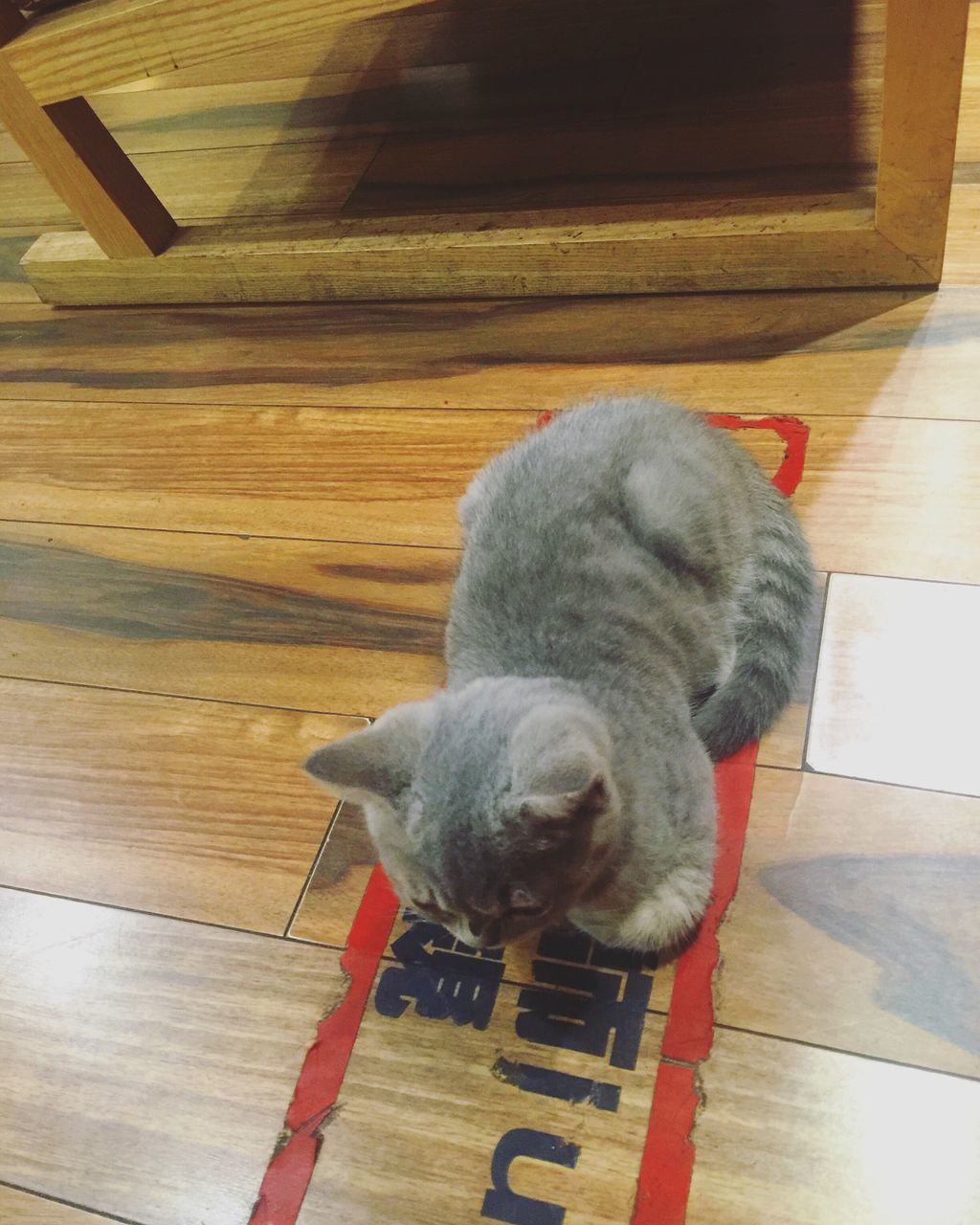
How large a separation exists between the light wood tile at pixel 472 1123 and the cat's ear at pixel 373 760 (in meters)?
0.33

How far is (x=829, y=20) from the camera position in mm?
2055

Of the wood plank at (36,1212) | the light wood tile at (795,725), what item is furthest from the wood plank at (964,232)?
the wood plank at (36,1212)

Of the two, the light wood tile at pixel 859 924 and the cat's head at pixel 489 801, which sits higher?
the cat's head at pixel 489 801

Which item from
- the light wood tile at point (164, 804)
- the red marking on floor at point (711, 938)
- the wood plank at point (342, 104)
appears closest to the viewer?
the red marking on floor at point (711, 938)

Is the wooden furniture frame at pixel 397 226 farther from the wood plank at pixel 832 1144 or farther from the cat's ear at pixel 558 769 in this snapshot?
the wood plank at pixel 832 1144

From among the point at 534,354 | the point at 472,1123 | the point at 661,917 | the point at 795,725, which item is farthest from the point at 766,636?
the point at 534,354

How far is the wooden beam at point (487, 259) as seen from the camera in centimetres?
161

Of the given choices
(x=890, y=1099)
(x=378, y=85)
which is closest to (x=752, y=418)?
(x=890, y=1099)

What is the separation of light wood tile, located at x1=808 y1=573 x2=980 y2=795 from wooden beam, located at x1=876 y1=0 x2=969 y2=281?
51cm

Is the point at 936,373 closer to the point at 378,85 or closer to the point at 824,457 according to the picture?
the point at 824,457

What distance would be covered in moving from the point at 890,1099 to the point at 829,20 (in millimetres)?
2010

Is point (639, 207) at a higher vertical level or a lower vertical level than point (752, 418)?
higher

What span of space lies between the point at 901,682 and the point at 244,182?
5.93ft

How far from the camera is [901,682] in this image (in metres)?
1.24
